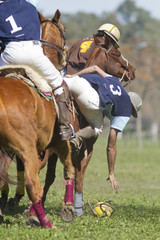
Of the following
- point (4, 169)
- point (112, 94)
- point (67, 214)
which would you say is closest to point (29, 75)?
point (4, 169)

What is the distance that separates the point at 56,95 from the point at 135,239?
6.95 ft

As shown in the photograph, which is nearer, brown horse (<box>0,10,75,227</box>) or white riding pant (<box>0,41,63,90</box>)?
brown horse (<box>0,10,75,227</box>)

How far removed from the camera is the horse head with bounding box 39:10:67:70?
6922mm

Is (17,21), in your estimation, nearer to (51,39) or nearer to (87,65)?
(51,39)

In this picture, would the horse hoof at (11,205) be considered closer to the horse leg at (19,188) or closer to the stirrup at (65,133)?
the horse leg at (19,188)

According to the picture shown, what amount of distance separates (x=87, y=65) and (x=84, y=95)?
1.02 metres

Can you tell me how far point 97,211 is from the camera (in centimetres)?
750

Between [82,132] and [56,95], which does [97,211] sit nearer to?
[82,132]

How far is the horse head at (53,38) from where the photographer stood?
22.7 ft

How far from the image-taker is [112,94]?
292 inches

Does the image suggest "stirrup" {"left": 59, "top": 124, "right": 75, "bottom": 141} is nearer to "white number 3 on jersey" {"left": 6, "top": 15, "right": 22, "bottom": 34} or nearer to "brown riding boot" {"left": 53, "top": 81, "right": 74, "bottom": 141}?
"brown riding boot" {"left": 53, "top": 81, "right": 74, "bottom": 141}

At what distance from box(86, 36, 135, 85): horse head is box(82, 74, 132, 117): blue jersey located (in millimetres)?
602

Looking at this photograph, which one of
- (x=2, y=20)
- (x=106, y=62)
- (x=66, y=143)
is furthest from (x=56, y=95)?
(x=106, y=62)

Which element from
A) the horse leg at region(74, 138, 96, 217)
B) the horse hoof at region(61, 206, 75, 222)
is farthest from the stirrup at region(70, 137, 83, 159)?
the horse hoof at region(61, 206, 75, 222)
